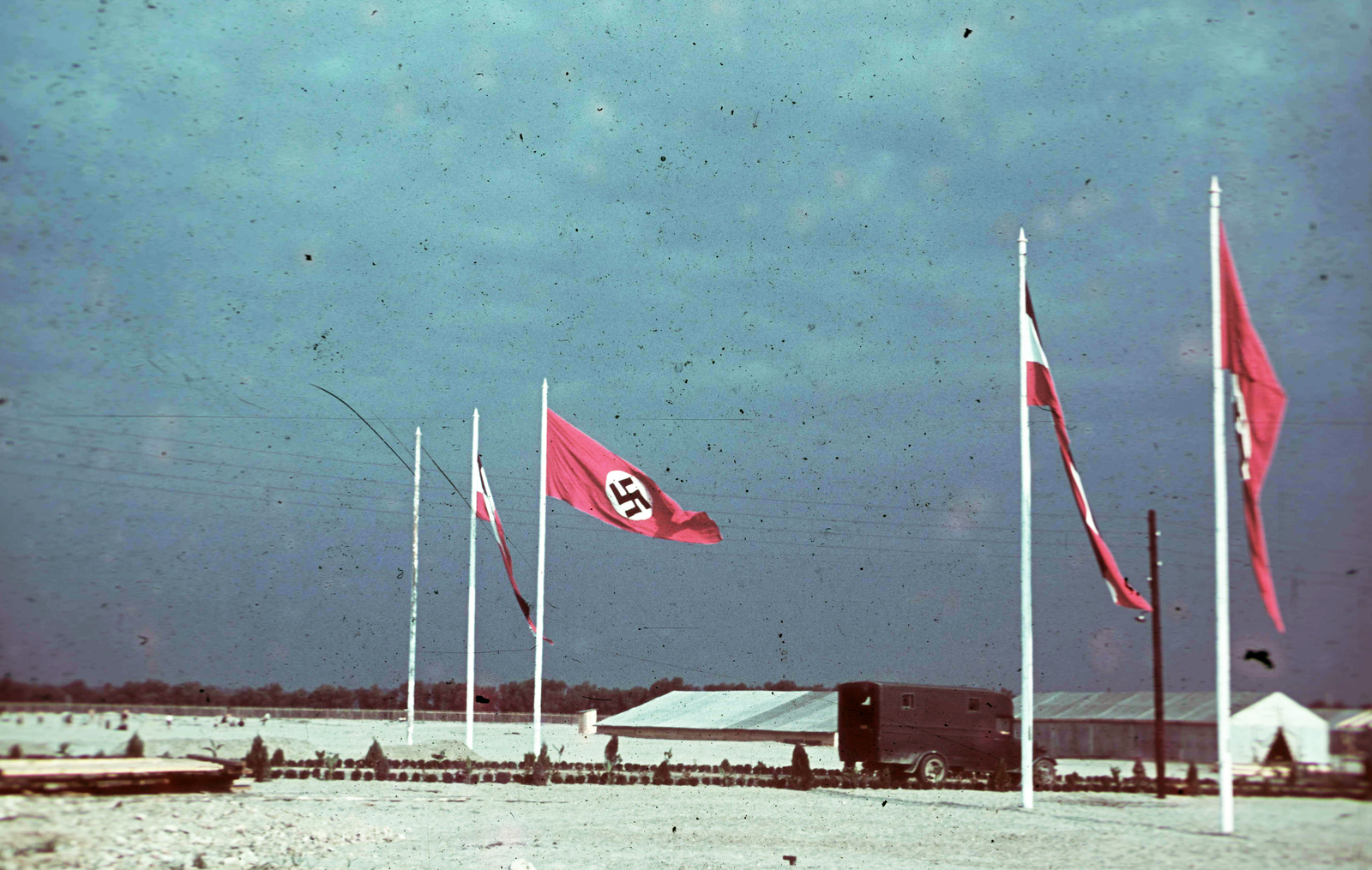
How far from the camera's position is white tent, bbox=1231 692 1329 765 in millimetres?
12070

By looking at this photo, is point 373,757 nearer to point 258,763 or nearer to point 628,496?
point 258,763

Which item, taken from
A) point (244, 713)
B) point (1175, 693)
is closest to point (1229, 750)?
point (1175, 693)

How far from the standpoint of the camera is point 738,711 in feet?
245

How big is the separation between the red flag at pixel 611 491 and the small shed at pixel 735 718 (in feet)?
124

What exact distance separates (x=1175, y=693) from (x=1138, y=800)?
8201 mm

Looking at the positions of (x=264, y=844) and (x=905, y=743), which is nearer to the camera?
(x=264, y=844)

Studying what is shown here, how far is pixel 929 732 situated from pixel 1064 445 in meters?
15.7

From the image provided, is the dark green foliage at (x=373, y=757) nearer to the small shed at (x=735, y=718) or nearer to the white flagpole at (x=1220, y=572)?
the white flagpole at (x=1220, y=572)

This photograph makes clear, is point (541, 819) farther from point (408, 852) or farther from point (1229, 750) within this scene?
point (1229, 750)

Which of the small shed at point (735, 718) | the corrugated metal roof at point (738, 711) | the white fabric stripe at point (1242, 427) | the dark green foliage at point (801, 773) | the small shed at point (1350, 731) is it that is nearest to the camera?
the small shed at point (1350, 731)

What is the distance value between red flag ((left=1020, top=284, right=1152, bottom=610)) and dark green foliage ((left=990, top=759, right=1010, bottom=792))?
12728mm

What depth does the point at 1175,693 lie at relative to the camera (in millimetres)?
32219

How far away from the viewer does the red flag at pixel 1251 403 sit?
13.6m

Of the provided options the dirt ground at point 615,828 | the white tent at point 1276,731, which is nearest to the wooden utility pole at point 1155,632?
the dirt ground at point 615,828
